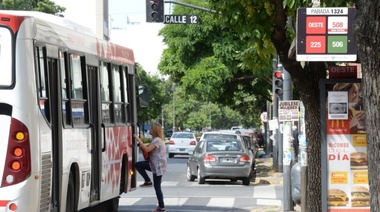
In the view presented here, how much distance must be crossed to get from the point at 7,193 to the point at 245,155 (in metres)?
18.2

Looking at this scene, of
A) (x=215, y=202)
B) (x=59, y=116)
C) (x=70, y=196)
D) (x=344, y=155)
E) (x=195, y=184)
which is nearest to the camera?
(x=59, y=116)

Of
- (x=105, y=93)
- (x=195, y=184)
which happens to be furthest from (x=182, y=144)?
(x=105, y=93)

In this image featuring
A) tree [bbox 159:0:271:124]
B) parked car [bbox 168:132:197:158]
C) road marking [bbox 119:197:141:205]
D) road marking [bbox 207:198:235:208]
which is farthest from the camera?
parked car [bbox 168:132:197:158]

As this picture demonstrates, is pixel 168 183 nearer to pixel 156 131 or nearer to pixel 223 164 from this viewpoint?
pixel 223 164

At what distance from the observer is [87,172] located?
43.0ft

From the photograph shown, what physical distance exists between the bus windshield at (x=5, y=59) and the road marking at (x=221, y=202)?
32.9 feet

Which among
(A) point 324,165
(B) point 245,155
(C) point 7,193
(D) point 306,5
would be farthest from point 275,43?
(B) point 245,155

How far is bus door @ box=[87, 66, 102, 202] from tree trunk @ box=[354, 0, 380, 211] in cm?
771

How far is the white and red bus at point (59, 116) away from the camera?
10039mm

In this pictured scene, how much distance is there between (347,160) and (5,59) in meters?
4.68

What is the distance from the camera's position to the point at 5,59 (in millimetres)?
10211

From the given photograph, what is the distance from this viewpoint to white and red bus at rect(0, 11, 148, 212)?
10.0 meters

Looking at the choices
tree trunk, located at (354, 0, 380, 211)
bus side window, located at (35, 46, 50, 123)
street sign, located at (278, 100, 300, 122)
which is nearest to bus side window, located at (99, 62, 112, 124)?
bus side window, located at (35, 46, 50, 123)

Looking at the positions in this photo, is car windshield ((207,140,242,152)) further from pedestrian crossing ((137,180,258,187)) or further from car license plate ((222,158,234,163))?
pedestrian crossing ((137,180,258,187))
